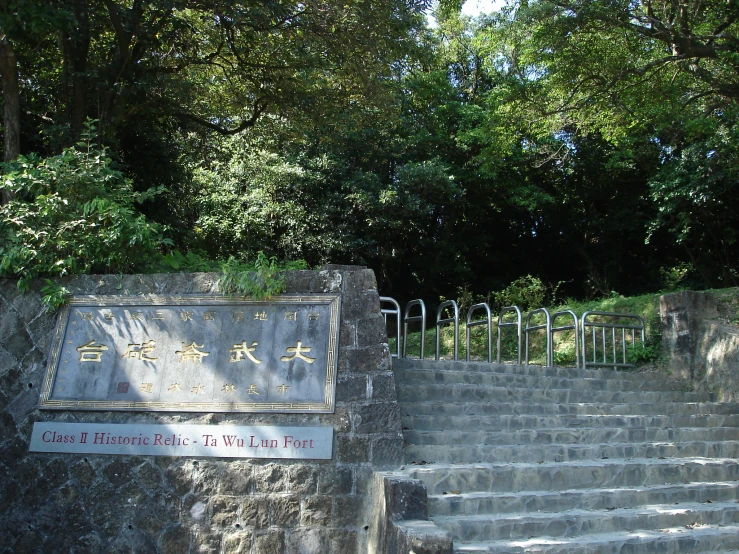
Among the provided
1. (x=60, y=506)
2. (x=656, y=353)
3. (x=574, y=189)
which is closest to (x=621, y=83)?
(x=656, y=353)

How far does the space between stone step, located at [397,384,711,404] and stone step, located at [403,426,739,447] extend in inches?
26.2

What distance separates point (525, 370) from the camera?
7.42m

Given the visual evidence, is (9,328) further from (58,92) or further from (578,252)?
(578,252)

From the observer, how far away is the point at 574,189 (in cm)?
1814

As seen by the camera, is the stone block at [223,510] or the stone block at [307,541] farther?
the stone block at [223,510]

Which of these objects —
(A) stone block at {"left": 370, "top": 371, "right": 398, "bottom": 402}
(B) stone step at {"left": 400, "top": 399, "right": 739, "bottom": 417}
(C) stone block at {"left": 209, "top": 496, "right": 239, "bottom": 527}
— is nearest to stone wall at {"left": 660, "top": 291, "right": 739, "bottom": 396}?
(B) stone step at {"left": 400, "top": 399, "right": 739, "bottom": 417}

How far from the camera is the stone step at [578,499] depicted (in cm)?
460

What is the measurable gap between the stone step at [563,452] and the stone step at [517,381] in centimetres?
110

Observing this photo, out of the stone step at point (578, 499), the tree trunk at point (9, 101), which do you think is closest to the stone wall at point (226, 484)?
the stone step at point (578, 499)

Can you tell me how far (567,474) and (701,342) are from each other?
13.6ft

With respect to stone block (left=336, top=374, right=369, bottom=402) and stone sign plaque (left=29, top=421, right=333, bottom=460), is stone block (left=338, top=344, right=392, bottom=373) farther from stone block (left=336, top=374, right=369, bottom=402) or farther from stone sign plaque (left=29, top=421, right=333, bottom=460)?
stone sign plaque (left=29, top=421, right=333, bottom=460)

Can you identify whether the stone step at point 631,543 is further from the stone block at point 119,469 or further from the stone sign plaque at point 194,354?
the stone block at point 119,469

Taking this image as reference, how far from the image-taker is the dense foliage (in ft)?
22.7

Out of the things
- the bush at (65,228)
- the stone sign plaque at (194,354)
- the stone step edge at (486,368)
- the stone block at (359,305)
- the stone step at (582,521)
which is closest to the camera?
the stone step at (582,521)
